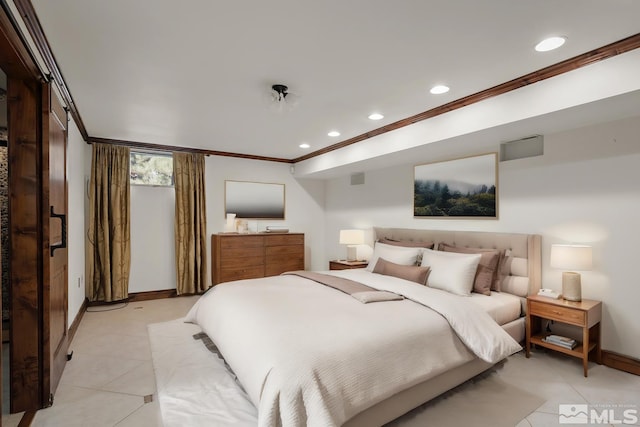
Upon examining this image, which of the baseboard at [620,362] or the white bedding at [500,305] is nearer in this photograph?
the baseboard at [620,362]

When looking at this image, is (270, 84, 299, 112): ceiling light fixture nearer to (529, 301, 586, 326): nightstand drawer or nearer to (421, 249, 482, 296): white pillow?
(421, 249, 482, 296): white pillow

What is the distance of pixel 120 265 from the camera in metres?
4.76

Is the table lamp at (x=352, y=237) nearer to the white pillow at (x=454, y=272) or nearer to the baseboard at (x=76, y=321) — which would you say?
the white pillow at (x=454, y=272)

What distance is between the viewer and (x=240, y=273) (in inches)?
210

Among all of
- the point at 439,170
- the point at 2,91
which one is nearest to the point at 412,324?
the point at 439,170

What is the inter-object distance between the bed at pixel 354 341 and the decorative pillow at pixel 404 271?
397mm

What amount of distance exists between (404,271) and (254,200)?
322cm

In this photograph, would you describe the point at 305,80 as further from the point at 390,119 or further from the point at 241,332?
the point at 241,332

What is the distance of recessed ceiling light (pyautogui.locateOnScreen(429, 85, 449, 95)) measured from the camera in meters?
2.83

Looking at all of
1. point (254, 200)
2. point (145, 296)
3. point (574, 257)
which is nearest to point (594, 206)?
point (574, 257)

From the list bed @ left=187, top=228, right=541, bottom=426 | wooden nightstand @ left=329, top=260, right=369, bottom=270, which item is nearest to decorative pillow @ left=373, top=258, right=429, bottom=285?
bed @ left=187, top=228, right=541, bottom=426

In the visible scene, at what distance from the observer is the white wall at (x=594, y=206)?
274 centimetres

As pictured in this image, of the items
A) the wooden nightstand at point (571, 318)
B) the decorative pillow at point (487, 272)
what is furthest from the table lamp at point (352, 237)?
the wooden nightstand at point (571, 318)

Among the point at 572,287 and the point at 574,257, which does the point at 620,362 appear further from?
the point at 574,257
